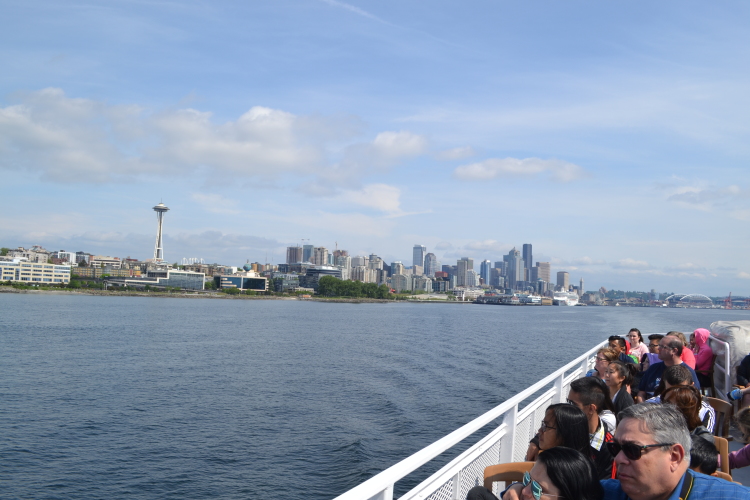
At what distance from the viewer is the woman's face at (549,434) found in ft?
9.78

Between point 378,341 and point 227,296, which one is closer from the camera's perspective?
point 378,341

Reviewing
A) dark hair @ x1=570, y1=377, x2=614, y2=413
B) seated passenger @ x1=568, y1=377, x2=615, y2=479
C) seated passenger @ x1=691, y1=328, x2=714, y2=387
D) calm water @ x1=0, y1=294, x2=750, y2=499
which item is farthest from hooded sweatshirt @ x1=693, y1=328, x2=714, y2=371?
calm water @ x1=0, y1=294, x2=750, y2=499

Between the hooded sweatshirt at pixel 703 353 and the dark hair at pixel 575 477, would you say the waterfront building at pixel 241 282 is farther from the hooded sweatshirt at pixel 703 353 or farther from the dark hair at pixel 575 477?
the dark hair at pixel 575 477

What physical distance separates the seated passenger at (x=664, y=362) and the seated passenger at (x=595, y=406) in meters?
1.83

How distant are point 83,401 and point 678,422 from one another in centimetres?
2066

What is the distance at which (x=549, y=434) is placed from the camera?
3.01 meters

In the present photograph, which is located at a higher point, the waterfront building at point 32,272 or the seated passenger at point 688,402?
the seated passenger at point 688,402

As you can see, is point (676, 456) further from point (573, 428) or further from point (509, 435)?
point (509, 435)

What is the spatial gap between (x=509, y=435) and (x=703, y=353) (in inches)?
203

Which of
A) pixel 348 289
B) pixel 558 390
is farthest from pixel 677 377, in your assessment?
pixel 348 289

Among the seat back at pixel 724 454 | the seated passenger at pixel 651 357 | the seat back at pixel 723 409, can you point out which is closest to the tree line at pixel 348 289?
the seated passenger at pixel 651 357

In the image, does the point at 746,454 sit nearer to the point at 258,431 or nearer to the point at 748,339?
the point at 748,339

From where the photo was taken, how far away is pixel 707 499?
192 cm


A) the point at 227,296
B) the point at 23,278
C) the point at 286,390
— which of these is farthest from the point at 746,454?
the point at 23,278
